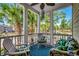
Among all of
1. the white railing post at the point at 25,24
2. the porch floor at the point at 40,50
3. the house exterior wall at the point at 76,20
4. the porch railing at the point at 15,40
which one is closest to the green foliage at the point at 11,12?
the white railing post at the point at 25,24

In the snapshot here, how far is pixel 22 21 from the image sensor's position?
12.7 ft

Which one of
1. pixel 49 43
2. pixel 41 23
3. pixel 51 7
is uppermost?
pixel 51 7

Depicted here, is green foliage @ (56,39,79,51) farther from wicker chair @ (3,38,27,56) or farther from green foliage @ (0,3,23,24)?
green foliage @ (0,3,23,24)

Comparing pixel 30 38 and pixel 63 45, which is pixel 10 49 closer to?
pixel 30 38

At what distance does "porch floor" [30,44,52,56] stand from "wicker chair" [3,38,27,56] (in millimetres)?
129

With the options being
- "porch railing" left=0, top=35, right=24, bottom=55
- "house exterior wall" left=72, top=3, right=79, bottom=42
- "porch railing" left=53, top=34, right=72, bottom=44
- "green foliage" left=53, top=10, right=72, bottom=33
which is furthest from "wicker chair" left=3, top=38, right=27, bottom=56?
"house exterior wall" left=72, top=3, right=79, bottom=42

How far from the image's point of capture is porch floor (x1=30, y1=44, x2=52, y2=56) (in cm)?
384

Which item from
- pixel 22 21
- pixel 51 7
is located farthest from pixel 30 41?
pixel 51 7

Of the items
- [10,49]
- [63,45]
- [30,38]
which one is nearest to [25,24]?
[30,38]

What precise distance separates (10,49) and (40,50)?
48 cm

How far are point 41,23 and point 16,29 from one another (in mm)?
409

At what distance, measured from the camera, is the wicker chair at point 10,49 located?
3773mm

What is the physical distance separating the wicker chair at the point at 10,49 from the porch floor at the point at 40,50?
0.42 feet

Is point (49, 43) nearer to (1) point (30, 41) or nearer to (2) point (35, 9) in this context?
(1) point (30, 41)
